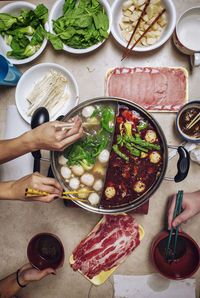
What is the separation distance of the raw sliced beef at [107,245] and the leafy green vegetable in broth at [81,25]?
1627 mm

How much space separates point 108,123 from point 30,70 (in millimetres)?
910

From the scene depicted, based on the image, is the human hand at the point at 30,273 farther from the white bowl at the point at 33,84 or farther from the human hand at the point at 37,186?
the white bowl at the point at 33,84

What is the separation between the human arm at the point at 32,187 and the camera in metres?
1.66

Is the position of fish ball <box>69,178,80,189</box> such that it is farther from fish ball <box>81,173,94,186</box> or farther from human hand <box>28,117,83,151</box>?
human hand <box>28,117,83,151</box>

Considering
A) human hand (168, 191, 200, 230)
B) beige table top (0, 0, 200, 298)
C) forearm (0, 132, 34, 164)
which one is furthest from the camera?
beige table top (0, 0, 200, 298)

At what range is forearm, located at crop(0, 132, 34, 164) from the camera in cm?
174

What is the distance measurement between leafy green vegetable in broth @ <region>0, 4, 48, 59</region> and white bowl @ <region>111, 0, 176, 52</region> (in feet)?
2.04

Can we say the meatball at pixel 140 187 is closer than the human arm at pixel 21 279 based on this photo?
Yes

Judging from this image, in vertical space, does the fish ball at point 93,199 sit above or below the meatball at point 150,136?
below

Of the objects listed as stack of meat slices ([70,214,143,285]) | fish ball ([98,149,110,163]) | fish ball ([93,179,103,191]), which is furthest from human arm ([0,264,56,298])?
fish ball ([98,149,110,163])

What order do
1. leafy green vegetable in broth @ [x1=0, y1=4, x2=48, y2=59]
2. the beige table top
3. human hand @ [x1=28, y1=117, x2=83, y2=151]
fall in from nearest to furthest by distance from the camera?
1. human hand @ [x1=28, y1=117, x2=83, y2=151]
2. leafy green vegetable in broth @ [x1=0, y1=4, x2=48, y2=59]
3. the beige table top

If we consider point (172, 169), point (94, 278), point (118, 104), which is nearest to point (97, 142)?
point (118, 104)

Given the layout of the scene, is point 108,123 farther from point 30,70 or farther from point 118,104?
point 30,70

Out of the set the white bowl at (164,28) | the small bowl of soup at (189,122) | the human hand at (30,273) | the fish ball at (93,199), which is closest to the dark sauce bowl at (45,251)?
the human hand at (30,273)
